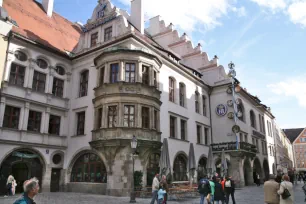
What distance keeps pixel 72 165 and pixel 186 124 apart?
12215 mm

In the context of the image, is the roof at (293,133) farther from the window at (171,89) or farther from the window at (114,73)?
the window at (114,73)

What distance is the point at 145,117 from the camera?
68.7 ft

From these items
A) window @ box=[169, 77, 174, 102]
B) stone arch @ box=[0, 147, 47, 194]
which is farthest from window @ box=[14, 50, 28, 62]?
window @ box=[169, 77, 174, 102]

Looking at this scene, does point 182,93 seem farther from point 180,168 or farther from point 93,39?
point 93,39

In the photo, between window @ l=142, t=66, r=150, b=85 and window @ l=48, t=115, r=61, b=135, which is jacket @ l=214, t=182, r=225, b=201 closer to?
window @ l=142, t=66, r=150, b=85

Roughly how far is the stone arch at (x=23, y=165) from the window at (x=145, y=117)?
900 centimetres

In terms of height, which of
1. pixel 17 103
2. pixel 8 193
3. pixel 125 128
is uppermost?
pixel 17 103

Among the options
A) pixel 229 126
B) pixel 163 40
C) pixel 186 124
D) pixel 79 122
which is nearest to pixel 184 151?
pixel 186 124

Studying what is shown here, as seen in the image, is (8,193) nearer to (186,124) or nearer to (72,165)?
(72,165)

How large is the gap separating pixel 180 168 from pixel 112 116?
973 cm

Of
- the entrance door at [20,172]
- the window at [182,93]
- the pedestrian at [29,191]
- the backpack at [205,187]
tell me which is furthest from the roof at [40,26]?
the pedestrian at [29,191]

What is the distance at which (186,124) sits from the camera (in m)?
27.9

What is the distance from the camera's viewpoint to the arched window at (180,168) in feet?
82.1

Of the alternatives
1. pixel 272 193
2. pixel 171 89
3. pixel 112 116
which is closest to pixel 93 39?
pixel 171 89
